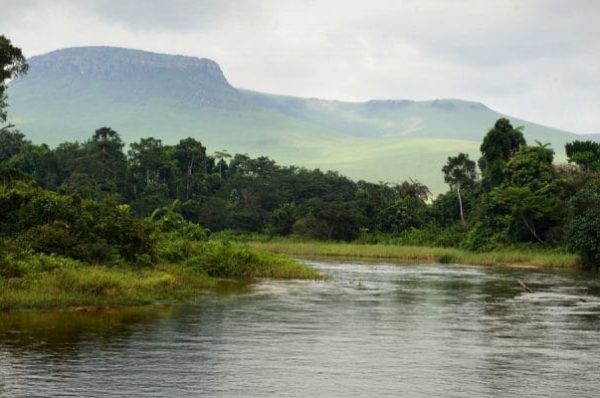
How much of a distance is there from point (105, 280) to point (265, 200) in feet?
249

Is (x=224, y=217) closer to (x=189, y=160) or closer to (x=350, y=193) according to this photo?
(x=189, y=160)

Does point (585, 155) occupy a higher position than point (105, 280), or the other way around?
point (585, 155)

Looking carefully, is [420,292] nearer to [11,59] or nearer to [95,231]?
[95,231]

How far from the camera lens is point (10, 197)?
33.4 metres

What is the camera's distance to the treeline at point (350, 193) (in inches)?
2520

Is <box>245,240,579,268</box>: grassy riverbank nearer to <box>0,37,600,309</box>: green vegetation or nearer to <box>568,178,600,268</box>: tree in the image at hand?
<box>0,37,600,309</box>: green vegetation

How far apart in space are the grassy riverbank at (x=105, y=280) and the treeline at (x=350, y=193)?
15.9 m

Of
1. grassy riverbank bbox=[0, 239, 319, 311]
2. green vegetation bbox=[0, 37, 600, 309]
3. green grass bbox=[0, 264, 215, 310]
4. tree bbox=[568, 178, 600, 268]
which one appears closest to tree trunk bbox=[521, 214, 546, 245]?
green vegetation bbox=[0, 37, 600, 309]

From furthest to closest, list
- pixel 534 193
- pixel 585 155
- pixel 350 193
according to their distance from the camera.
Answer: pixel 350 193 → pixel 585 155 → pixel 534 193

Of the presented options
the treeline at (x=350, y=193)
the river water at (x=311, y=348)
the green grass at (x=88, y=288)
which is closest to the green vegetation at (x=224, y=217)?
the green grass at (x=88, y=288)

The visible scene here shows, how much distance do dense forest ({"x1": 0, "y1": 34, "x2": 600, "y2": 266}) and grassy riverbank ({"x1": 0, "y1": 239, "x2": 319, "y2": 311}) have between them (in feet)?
5.76

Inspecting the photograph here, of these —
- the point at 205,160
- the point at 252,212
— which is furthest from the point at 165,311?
the point at 205,160

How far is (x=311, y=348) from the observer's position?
2070cm

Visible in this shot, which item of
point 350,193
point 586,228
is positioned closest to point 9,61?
point 586,228
